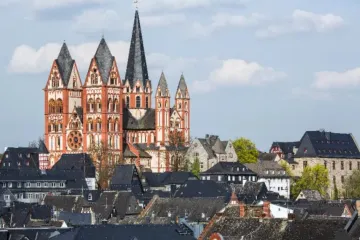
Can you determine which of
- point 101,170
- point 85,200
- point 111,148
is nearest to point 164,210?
point 85,200

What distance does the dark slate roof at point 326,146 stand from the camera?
178m

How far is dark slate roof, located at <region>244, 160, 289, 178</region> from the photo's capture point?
167500 millimetres

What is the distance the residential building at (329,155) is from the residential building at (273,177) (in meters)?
8.94

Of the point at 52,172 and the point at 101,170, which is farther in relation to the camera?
the point at 101,170

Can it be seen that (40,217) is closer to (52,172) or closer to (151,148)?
(52,172)

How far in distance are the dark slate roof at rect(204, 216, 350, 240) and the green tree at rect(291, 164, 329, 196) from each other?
101 metres

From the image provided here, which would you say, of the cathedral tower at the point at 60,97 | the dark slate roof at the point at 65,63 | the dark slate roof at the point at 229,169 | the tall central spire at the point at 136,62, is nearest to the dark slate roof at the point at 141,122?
the tall central spire at the point at 136,62

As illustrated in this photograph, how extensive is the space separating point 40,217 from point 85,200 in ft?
49.8

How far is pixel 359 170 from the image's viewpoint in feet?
586

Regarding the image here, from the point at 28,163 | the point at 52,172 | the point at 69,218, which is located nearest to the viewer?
the point at 69,218

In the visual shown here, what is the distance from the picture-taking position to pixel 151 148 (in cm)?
18362

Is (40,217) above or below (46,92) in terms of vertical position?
below

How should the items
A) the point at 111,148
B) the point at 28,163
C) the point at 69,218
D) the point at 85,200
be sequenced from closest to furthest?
the point at 69,218 → the point at 85,200 → the point at 28,163 → the point at 111,148

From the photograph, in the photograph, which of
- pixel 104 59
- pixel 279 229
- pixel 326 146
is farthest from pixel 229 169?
pixel 279 229
